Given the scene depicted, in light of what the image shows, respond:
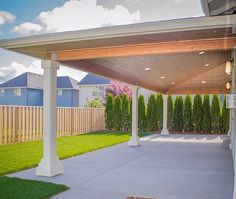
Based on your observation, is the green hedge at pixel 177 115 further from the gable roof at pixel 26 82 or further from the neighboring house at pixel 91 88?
the neighboring house at pixel 91 88

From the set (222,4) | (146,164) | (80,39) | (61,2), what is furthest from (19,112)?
(222,4)

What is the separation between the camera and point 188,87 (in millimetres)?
14891

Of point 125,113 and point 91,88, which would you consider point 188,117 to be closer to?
point 125,113

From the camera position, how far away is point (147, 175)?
6.08 metres

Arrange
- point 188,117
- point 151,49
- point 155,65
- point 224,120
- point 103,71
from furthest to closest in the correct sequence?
point 188,117
point 224,120
point 103,71
point 155,65
point 151,49

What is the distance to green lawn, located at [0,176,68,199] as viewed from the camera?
14.4 feet

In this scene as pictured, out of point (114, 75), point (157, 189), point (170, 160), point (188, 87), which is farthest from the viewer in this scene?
point (188, 87)

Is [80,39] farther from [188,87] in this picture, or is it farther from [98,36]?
[188,87]

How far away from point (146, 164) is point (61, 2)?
7.13m

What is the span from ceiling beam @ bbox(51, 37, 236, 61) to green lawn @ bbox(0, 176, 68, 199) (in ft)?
8.33

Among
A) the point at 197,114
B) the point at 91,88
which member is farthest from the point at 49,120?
the point at 91,88

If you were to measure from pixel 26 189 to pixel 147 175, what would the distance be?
2.50 metres

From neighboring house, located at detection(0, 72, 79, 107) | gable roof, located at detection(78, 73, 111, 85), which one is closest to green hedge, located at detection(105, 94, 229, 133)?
neighboring house, located at detection(0, 72, 79, 107)

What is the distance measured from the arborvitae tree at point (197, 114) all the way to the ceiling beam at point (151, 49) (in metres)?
12.1
